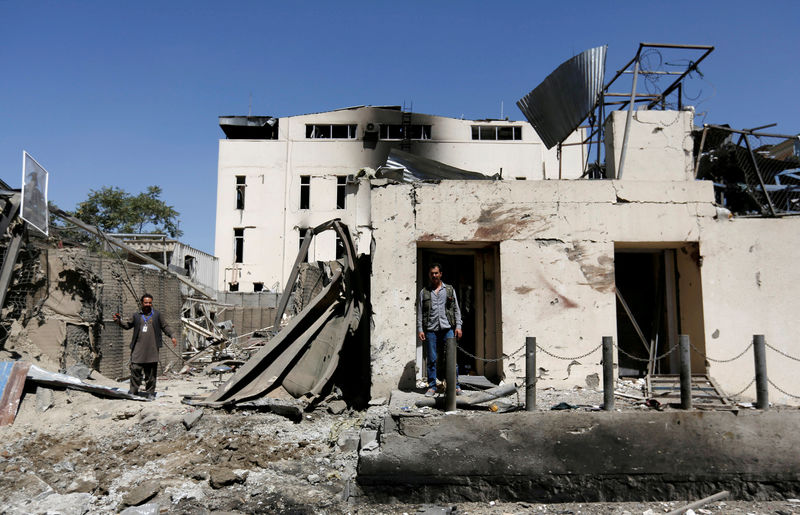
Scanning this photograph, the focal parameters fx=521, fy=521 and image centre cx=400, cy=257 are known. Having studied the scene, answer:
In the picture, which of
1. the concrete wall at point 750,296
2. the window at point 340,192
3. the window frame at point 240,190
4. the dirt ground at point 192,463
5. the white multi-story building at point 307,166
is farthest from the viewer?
the window frame at point 240,190

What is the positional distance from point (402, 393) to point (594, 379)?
9.57 ft

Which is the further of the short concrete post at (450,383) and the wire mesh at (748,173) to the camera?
the wire mesh at (748,173)

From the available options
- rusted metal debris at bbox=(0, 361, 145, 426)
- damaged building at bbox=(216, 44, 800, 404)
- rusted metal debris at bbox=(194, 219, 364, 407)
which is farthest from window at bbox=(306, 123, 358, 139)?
rusted metal debris at bbox=(0, 361, 145, 426)

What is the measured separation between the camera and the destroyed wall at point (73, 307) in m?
8.34

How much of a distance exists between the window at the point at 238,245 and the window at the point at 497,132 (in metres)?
13.7

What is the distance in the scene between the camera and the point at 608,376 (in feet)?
20.4

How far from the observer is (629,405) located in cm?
659

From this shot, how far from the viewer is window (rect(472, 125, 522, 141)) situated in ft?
93.2

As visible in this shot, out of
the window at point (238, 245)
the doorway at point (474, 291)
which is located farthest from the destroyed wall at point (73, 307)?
the window at point (238, 245)

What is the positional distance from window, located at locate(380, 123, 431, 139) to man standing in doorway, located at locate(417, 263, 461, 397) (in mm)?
22118

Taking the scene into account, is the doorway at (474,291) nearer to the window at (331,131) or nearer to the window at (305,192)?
the window at (305,192)

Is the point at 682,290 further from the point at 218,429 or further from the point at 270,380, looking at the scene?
the point at 218,429

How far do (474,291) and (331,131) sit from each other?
69.0ft

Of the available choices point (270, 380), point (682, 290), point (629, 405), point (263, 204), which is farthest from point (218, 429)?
point (263, 204)
